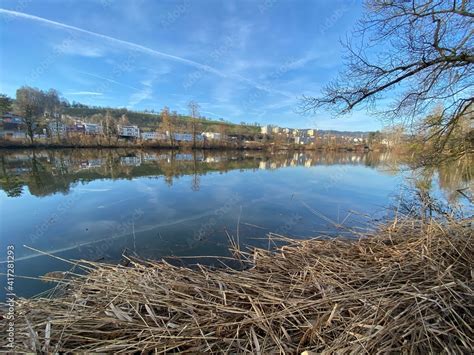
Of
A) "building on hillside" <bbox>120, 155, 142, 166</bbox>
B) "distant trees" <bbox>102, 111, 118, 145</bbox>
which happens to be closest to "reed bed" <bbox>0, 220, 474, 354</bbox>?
"building on hillside" <bbox>120, 155, 142, 166</bbox>

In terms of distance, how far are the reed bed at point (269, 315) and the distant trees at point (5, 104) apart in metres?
57.5

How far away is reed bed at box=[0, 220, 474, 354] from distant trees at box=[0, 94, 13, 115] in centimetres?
5754

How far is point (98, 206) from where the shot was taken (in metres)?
9.81

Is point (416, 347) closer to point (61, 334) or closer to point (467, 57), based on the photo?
point (61, 334)

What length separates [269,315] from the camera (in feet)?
5.70

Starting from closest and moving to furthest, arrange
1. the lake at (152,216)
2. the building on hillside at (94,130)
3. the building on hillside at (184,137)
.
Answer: the lake at (152,216) < the building on hillside at (94,130) < the building on hillside at (184,137)

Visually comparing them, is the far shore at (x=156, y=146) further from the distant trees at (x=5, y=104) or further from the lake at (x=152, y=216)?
the lake at (x=152, y=216)

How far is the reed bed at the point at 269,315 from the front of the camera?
1.44 meters

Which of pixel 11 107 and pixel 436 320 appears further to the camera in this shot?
pixel 11 107

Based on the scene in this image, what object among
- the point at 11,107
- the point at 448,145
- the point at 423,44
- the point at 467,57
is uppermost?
the point at 11,107

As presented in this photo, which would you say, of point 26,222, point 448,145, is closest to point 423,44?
point 448,145

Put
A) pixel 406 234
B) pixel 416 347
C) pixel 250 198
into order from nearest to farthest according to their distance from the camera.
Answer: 1. pixel 416 347
2. pixel 406 234
3. pixel 250 198

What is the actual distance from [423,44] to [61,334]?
886 cm

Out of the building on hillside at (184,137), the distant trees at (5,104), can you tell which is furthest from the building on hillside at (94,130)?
the building on hillside at (184,137)
